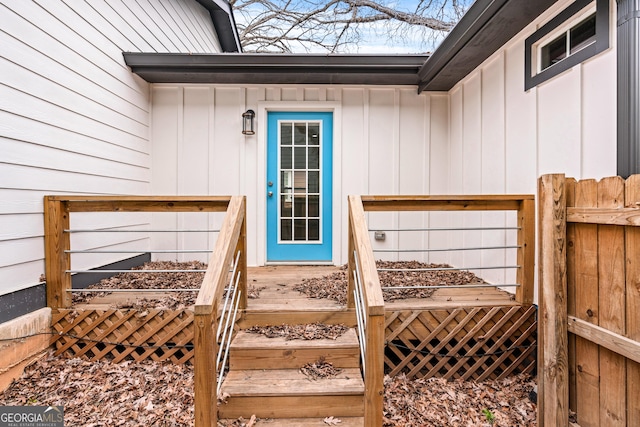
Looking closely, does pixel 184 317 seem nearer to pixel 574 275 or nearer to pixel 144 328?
pixel 144 328

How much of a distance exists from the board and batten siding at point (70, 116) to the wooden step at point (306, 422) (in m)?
1.85

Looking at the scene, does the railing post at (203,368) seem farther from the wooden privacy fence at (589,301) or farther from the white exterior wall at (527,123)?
the white exterior wall at (527,123)

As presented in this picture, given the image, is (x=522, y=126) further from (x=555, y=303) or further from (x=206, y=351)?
(x=206, y=351)

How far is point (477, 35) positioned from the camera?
2.87 m

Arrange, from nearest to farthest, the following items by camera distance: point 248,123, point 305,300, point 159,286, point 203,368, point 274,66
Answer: point 203,368 → point 305,300 → point 159,286 → point 274,66 → point 248,123

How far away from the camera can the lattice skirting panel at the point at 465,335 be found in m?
2.48

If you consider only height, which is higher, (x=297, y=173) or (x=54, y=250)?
(x=297, y=173)

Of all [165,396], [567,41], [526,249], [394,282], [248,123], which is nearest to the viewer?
[165,396]

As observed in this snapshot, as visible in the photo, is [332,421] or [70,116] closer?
[332,421]

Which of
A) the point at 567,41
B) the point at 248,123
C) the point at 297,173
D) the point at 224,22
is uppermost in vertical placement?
the point at 224,22

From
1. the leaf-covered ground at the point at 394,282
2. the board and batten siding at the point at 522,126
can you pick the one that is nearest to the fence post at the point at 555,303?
the board and batten siding at the point at 522,126

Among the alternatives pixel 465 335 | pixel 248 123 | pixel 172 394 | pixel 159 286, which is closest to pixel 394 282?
pixel 465 335

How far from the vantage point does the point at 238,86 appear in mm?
4141

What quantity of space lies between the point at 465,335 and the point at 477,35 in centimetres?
247
